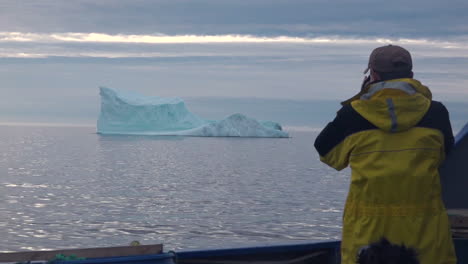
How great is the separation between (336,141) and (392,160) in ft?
0.72

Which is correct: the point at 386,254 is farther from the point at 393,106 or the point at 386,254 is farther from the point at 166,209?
the point at 166,209

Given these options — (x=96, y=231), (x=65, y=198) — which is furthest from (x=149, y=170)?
(x=96, y=231)

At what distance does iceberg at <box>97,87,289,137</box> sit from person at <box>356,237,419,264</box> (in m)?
59.4

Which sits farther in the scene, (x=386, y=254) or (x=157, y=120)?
(x=157, y=120)

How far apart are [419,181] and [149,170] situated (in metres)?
41.4

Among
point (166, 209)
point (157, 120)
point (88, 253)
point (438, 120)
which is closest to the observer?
point (438, 120)

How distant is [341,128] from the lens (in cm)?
301

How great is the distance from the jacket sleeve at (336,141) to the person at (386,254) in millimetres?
349

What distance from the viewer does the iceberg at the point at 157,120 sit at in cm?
6531

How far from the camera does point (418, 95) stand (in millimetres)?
2992

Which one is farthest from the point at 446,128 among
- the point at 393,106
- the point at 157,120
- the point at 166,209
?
the point at 157,120

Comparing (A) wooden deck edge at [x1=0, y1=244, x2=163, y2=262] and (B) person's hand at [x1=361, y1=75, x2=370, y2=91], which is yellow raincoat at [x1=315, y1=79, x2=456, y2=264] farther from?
(A) wooden deck edge at [x1=0, y1=244, x2=163, y2=262]

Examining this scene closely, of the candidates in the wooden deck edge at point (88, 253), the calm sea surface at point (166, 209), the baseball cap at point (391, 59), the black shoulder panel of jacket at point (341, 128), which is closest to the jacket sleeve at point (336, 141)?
the black shoulder panel of jacket at point (341, 128)

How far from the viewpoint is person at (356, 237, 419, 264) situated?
2768 millimetres
